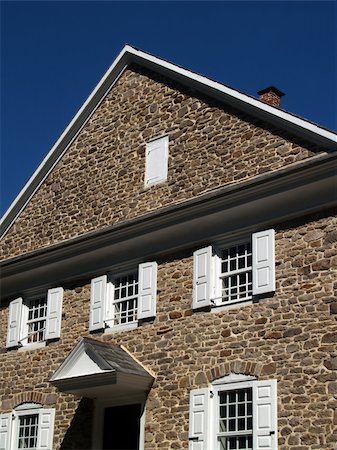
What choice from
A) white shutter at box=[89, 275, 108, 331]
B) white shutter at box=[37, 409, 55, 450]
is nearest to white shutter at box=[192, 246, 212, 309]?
white shutter at box=[89, 275, 108, 331]

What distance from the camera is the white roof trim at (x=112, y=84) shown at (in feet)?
43.9

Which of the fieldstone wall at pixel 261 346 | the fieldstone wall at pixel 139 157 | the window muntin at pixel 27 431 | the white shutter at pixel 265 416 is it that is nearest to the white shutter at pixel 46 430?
the fieldstone wall at pixel 261 346

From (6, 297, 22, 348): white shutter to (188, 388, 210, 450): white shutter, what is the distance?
547 centimetres

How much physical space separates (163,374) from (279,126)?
490 cm

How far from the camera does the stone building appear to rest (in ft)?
41.0

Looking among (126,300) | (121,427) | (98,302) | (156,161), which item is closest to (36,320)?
(98,302)

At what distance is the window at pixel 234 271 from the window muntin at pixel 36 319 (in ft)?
14.6

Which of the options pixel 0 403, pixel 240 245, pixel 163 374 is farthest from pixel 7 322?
pixel 240 245

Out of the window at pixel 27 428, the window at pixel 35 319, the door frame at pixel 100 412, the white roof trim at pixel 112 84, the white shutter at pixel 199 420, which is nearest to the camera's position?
the white shutter at pixel 199 420

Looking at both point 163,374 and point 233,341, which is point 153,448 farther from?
point 233,341

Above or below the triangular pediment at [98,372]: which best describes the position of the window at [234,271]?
above

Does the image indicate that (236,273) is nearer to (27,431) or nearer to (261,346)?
(261,346)

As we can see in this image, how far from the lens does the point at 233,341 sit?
13.2 m

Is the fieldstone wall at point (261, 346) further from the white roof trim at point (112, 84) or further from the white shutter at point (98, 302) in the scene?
the white roof trim at point (112, 84)
